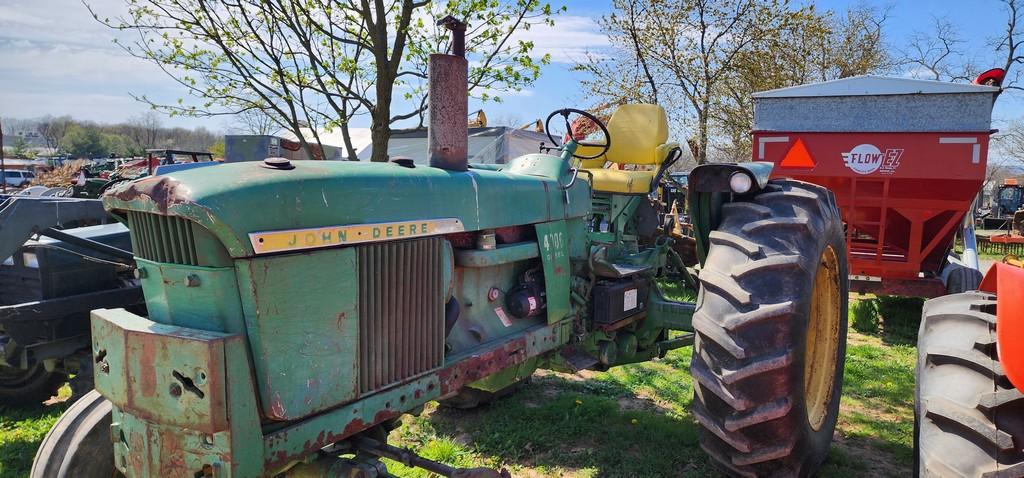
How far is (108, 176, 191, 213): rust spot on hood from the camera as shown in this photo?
191 centimetres

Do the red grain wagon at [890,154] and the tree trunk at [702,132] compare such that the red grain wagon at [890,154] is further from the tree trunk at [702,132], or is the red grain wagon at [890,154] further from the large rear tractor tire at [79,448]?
the tree trunk at [702,132]

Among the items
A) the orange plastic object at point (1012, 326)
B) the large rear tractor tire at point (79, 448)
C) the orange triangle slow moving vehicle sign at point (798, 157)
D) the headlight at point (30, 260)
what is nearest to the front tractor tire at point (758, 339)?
the orange plastic object at point (1012, 326)

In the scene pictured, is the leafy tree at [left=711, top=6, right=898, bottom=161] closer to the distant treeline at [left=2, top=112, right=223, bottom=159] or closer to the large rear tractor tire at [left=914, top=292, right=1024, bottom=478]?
the large rear tractor tire at [left=914, top=292, right=1024, bottom=478]

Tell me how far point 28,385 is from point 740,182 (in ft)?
17.5

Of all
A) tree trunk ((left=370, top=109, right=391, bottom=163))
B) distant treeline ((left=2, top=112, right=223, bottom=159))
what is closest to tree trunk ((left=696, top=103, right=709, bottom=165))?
tree trunk ((left=370, top=109, right=391, bottom=163))

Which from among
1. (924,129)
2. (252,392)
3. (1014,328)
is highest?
(924,129)

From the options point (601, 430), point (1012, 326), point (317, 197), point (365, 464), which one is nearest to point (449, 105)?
point (317, 197)

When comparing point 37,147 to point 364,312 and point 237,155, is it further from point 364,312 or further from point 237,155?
point 364,312

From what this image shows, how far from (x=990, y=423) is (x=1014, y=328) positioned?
334 mm

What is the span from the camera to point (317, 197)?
7.03ft

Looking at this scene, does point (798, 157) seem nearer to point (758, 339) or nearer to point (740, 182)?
point (740, 182)

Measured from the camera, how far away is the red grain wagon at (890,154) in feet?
18.1

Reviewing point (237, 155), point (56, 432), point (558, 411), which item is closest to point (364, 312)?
point (56, 432)

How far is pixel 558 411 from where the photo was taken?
179 inches
